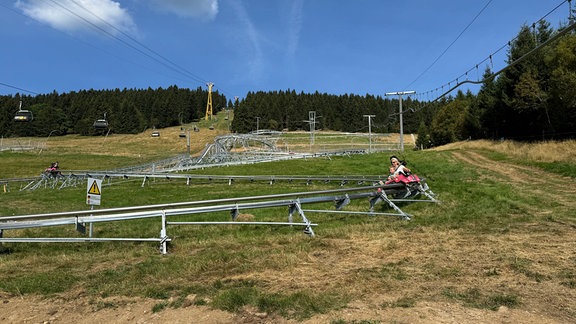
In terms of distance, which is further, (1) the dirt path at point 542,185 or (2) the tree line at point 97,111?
(2) the tree line at point 97,111

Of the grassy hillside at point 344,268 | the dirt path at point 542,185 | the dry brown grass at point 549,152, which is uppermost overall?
the dry brown grass at point 549,152

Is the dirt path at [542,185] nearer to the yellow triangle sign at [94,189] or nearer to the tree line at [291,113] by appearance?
the yellow triangle sign at [94,189]

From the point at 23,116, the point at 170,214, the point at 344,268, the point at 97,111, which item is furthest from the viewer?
the point at 97,111

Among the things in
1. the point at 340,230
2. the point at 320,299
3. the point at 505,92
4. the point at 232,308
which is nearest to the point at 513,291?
the point at 320,299

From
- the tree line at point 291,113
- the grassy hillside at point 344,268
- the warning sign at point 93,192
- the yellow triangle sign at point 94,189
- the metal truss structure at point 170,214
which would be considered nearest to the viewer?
the grassy hillside at point 344,268

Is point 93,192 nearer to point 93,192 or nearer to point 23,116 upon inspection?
point 93,192

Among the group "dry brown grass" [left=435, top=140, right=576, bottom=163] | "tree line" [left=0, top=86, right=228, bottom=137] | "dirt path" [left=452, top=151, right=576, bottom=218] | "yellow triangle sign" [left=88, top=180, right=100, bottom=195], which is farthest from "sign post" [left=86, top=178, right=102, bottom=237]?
"tree line" [left=0, top=86, right=228, bottom=137]

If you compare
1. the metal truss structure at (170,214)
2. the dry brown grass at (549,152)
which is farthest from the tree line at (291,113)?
the metal truss structure at (170,214)

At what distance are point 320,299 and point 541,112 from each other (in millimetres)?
48239

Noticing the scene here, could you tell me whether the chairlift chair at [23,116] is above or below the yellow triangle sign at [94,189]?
above

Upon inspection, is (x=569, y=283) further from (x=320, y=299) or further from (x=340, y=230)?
(x=340, y=230)

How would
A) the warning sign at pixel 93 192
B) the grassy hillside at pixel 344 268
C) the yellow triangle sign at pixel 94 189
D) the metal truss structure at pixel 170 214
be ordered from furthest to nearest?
the yellow triangle sign at pixel 94 189, the warning sign at pixel 93 192, the metal truss structure at pixel 170 214, the grassy hillside at pixel 344 268

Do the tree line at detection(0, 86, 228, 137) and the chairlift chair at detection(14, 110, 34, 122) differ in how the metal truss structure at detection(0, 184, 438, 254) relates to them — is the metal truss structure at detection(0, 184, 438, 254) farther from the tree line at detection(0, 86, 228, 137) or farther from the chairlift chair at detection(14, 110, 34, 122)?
the tree line at detection(0, 86, 228, 137)

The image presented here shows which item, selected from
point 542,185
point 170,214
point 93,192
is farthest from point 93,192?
point 542,185
